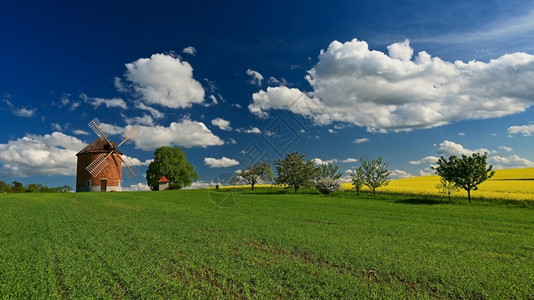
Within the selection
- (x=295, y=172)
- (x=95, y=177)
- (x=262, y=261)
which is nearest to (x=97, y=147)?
(x=95, y=177)

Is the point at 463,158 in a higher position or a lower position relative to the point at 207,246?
higher

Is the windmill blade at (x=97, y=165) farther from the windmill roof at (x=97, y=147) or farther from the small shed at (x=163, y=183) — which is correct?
the small shed at (x=163, y=183)

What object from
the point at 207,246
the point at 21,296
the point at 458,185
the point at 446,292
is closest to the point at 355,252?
the point at 446,292

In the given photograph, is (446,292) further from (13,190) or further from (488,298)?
(13,190)

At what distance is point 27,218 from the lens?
18016mm

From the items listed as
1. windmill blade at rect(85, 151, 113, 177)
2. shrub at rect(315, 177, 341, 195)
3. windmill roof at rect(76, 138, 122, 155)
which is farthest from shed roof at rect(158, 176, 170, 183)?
shrub at rect(315, 177, 341, 195)

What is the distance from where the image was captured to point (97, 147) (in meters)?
56.8

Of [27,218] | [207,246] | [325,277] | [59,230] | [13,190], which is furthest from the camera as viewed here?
[13,190]

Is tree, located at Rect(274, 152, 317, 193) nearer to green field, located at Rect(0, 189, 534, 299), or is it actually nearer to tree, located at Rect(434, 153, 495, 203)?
tree, located at Rect(434, 153, 495, 203)

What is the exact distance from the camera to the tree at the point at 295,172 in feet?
164

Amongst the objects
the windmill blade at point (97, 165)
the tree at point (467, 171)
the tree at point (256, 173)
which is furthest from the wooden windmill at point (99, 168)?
the tree at point (467, 171)

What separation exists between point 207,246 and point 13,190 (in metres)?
69.8

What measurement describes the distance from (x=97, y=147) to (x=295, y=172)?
3828 centimetres

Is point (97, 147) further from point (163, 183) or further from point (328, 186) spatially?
point (328, 186)
